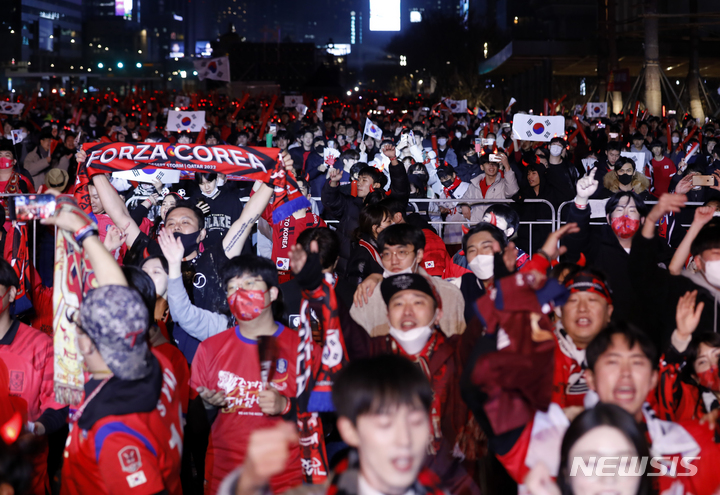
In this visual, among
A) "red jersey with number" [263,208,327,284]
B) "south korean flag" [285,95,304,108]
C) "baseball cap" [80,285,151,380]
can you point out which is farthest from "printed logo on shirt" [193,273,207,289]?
"south korean flag" [285,95,304,108]

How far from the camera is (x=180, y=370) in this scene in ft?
14.8

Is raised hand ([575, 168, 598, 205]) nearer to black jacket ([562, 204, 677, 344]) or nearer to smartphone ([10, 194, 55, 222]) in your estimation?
black jacket ([562, 204, 677, 344])

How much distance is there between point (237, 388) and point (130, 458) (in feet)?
3.53

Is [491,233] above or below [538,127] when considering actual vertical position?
below

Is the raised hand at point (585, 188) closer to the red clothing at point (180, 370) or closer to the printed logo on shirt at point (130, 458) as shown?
the red clothing at point (180, 370)

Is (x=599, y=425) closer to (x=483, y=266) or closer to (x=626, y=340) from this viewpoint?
(x=626, y=340)

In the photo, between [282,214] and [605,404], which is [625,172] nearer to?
[282,214]

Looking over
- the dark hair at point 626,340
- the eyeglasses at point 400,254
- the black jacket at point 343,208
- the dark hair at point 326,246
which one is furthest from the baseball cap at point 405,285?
the black jacket at point 343,208

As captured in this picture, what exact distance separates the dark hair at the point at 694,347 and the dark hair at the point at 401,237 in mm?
1927

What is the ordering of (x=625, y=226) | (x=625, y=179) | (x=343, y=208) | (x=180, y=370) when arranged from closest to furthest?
1. (x=180, y=370)
2. (x=625, y=226)
3. (x=343, y=208)
4. (x=625, y=179)

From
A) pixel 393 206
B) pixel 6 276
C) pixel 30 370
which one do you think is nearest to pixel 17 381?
pixel 30 370

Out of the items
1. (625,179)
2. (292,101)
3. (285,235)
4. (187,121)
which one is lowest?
(285,235)

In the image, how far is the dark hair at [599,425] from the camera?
9.47 feet

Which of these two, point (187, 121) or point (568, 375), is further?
point (187, 121)
